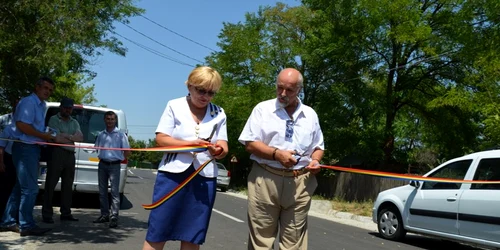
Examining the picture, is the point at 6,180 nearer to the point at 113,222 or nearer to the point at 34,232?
the point at 34,232

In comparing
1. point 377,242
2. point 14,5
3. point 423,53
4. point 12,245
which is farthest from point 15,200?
point 423,53

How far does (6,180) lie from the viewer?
23.8ft

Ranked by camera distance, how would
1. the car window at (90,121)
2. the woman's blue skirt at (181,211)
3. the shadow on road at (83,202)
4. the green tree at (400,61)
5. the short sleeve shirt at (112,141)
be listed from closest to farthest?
the woman's blue skirt at (181,211) → the short sleeve shirt at (112,141) → the car window at (90,121) → the shadow on road at (83,202) → the green tree at (400,61)

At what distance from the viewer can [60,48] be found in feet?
25.0

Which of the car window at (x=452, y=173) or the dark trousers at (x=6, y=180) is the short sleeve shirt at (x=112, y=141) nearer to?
the dark trousers at (x=6, y=180)

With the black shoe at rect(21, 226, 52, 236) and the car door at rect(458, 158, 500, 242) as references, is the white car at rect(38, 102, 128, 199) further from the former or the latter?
the car door at rect(458, 158, 500, 242)

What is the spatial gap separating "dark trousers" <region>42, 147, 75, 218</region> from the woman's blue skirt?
470 centimetres

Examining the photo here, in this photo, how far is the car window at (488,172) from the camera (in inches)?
316

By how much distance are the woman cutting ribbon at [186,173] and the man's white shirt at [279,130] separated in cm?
44

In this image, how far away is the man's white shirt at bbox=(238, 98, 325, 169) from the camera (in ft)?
14.0

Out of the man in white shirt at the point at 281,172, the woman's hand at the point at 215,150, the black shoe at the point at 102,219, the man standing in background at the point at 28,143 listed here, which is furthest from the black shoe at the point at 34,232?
the woman's hand at the point at 215,150

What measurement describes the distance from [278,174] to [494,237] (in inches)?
196

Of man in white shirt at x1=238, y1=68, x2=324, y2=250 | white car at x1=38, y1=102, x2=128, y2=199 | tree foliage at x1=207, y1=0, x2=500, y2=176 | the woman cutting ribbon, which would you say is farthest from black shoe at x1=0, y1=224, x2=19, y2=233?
tree foliage at x1=207, y1=0, x2=500, y2=176

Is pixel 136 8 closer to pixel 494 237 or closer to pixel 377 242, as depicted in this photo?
pixel 377 242
